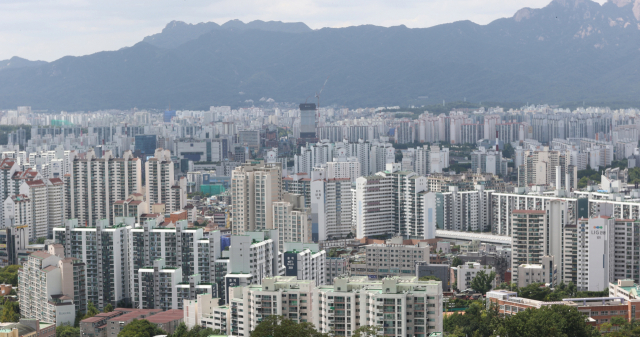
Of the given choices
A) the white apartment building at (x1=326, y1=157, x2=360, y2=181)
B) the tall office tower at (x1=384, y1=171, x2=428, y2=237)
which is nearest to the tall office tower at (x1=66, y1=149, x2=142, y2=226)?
the tall office tower at (x1=384, y1=171, x2=428, y2=237)

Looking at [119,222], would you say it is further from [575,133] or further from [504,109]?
[504,109]

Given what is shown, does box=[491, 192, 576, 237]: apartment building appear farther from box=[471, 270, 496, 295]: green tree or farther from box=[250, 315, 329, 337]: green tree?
box=[250, 315, 329, 337]: green tree

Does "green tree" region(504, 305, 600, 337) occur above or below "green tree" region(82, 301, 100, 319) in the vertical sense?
above

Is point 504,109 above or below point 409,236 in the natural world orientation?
above

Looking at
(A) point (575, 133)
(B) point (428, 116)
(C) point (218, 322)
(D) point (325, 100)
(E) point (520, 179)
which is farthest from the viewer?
(D) point (325, 100)

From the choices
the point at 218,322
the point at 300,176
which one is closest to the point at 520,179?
the point at 300,176
